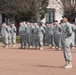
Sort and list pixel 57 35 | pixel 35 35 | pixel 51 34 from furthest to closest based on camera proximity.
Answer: pixel 51 34 → pixel 35 35 → pixel 57 35

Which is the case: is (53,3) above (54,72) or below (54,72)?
above

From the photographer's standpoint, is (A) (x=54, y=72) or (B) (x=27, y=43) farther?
(B) (x=27, y=43)

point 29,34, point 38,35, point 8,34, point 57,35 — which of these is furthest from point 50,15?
point 57,35

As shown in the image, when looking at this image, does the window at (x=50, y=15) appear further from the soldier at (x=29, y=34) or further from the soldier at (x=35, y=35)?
the soldier at (x=35, y=35)

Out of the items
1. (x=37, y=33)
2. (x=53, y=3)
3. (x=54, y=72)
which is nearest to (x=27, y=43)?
(x=37, y=33)

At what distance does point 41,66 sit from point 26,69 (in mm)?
1237

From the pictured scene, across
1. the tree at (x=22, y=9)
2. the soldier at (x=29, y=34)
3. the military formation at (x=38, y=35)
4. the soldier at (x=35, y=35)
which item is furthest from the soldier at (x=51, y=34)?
the tree at (x=22, y=9)

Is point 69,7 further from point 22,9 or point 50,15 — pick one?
point 50,15

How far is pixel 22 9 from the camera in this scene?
4919cm

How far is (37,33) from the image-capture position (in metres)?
28.9

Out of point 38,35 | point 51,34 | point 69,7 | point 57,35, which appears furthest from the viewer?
point 69,7

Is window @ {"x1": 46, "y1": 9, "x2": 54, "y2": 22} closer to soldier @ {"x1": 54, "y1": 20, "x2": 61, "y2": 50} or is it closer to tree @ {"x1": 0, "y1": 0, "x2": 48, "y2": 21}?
tree @ {"x1": 0, "y1": 0, "x2": 48, "y2": 21}

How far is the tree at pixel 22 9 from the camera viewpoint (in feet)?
161

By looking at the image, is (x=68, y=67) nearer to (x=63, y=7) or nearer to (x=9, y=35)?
(x=9, y=35)
